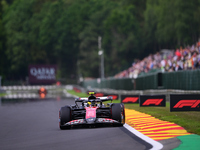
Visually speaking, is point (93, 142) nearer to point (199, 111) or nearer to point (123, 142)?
point (123, 142)

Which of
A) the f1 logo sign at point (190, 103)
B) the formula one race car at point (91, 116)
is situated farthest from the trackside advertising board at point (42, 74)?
the formula one race car at point (91, 116)

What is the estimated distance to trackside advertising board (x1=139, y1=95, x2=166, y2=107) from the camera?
894 inches

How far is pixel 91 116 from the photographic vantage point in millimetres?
13625

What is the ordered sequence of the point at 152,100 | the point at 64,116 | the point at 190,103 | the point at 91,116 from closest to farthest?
the point at 91,116 < the point at 64,116 < the point at 190,103 < the point at 152,100

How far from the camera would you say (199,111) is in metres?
17.4

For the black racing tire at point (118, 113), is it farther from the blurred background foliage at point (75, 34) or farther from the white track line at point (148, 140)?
the blurred background foliage at point (75, 34)

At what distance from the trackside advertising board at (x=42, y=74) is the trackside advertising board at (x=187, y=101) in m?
74.3

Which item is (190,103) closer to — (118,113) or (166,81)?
(118,113)

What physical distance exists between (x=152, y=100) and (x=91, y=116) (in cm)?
1001

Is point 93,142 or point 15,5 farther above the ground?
point 15,5

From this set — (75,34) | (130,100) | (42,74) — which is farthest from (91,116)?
(75,34)

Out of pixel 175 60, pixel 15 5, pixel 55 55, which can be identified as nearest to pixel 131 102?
pixel 175 60

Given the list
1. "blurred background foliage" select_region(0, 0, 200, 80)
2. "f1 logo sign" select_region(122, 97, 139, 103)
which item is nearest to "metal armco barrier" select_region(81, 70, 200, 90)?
"f1 logo sign" select_region(122, 97, 139, 103)

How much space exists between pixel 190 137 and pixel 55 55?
11829 cm
